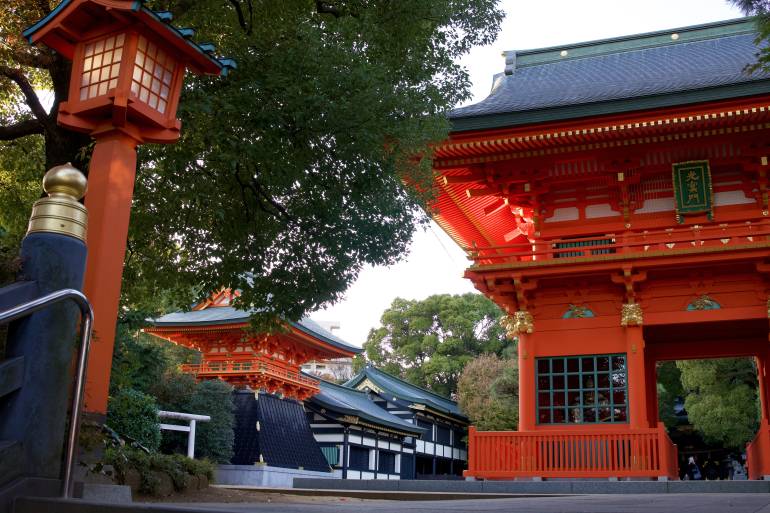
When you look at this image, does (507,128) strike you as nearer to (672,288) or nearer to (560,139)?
(560,139)

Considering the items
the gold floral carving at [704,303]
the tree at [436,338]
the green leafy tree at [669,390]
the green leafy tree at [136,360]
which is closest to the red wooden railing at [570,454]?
the gold floral carving at [704,303]

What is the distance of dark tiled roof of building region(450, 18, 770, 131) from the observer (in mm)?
11836

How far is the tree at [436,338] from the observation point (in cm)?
4881

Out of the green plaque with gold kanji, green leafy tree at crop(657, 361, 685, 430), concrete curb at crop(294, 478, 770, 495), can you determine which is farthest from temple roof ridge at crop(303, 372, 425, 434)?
the green plaque with gold kanji

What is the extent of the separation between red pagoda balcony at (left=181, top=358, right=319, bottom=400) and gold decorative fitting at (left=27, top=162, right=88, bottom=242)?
21.4 m

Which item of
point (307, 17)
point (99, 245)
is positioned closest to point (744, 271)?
point (307, 17)

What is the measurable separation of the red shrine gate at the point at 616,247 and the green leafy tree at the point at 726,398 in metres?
11.3

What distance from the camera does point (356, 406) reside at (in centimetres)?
3091

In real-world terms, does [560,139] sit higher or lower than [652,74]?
lower

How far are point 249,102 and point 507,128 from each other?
6.16 metres

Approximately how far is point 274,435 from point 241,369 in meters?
2.52

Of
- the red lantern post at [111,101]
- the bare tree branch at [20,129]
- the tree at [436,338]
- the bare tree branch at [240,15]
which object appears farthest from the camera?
the tree at [436,338]

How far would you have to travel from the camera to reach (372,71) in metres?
7.69

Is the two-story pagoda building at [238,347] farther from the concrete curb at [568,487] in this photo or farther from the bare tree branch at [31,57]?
the bare tree branch at [31,57]
